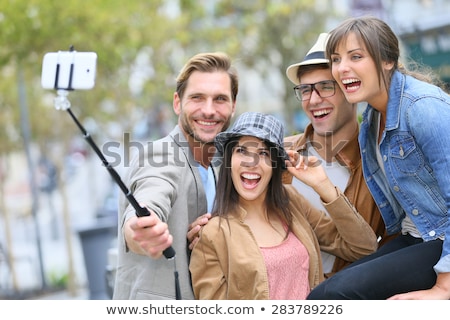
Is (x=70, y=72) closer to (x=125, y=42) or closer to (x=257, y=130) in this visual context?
(x=257, y=130)

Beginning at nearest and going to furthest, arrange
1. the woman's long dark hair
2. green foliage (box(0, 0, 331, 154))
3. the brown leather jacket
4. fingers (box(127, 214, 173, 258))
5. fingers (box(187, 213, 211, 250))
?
fingers (box(127, 214, 173, 258)) → fingers (box(187, 213, 211, 250)) → the woman's long dark hair → the brown leather jacket → green foliage (box(0, 0, 331, 154))

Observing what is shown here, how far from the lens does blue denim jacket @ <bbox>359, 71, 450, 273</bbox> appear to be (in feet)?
8.99

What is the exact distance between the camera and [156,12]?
558 inches

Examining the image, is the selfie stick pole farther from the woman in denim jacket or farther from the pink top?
the woman in denim jacket

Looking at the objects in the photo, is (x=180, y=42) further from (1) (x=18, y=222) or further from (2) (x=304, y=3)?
(1) (x=18, y=222)

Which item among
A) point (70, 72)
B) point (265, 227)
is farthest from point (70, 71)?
point (265, 227)

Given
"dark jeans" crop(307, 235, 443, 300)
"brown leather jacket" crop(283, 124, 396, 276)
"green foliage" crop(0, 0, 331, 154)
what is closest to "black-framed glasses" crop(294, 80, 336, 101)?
"brown leather jacket" crop(283, 124, 396, 276)

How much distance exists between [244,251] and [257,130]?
1.85ft

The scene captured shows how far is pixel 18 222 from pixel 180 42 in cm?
1096

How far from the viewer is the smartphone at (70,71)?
269 cm

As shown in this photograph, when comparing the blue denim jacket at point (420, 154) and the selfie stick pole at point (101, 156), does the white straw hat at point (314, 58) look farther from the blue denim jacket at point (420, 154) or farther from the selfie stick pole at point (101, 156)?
the selfie stick pole at point (101, 156)

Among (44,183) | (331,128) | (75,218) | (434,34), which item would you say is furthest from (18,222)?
(331,128)

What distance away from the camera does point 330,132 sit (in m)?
3.84
